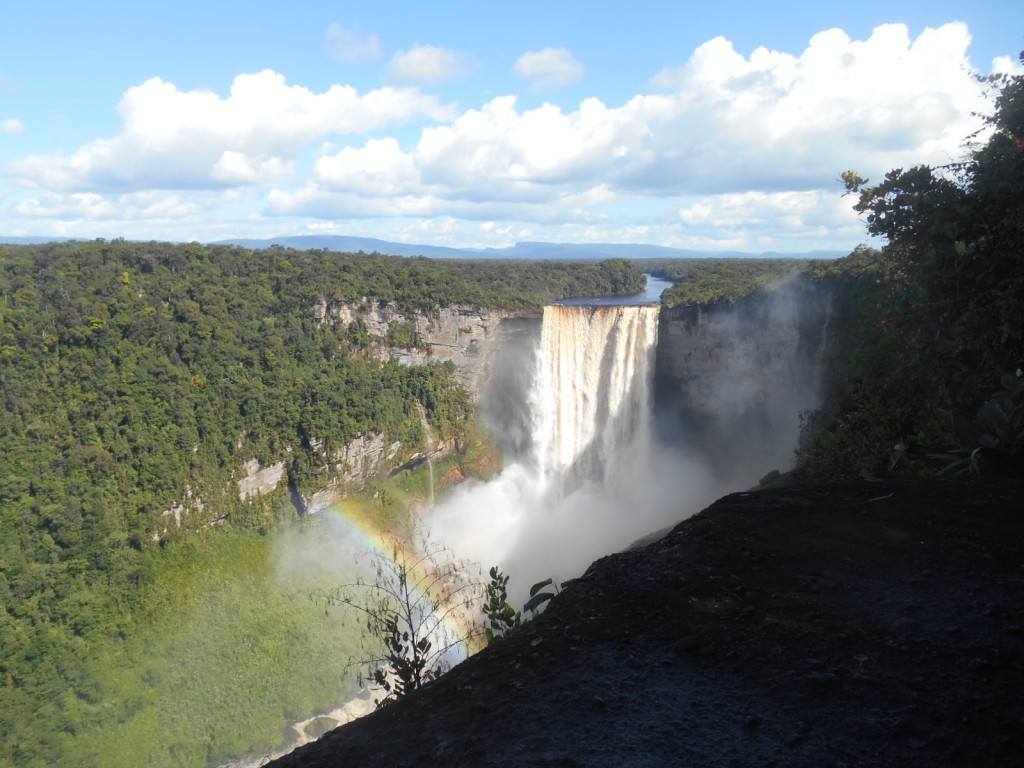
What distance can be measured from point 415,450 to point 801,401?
15572 mm

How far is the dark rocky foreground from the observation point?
2.48 m

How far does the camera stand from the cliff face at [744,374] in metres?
24.0

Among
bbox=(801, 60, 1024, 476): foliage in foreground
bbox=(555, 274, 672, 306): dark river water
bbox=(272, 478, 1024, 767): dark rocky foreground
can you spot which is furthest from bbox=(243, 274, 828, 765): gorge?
bbox=(272, 478, 1024, 767): dark rocky foreground

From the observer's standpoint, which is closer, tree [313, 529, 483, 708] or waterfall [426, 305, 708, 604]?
tree [313, 529, 483, 708]

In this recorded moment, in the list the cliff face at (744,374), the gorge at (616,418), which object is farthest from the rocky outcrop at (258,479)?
the cliff face at (744,374)

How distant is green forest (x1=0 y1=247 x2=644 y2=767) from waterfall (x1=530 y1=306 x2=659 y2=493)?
3.95m

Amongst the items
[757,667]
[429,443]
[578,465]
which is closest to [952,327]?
[757,667]

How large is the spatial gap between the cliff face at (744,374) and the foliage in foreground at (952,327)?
13857 millimetres

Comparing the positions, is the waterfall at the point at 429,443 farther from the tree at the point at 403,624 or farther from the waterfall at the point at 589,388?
the tree at the point at 403,624

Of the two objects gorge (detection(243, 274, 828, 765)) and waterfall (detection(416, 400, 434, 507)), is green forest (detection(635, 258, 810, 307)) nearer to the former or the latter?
gorge (detection(243, 274, 828, 765))

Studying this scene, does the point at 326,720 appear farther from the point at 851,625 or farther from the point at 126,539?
Result: the point at 851,625

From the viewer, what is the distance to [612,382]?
1102 inches

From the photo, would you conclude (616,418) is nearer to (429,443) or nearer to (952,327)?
(429,443)

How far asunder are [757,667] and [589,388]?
25846 mm
